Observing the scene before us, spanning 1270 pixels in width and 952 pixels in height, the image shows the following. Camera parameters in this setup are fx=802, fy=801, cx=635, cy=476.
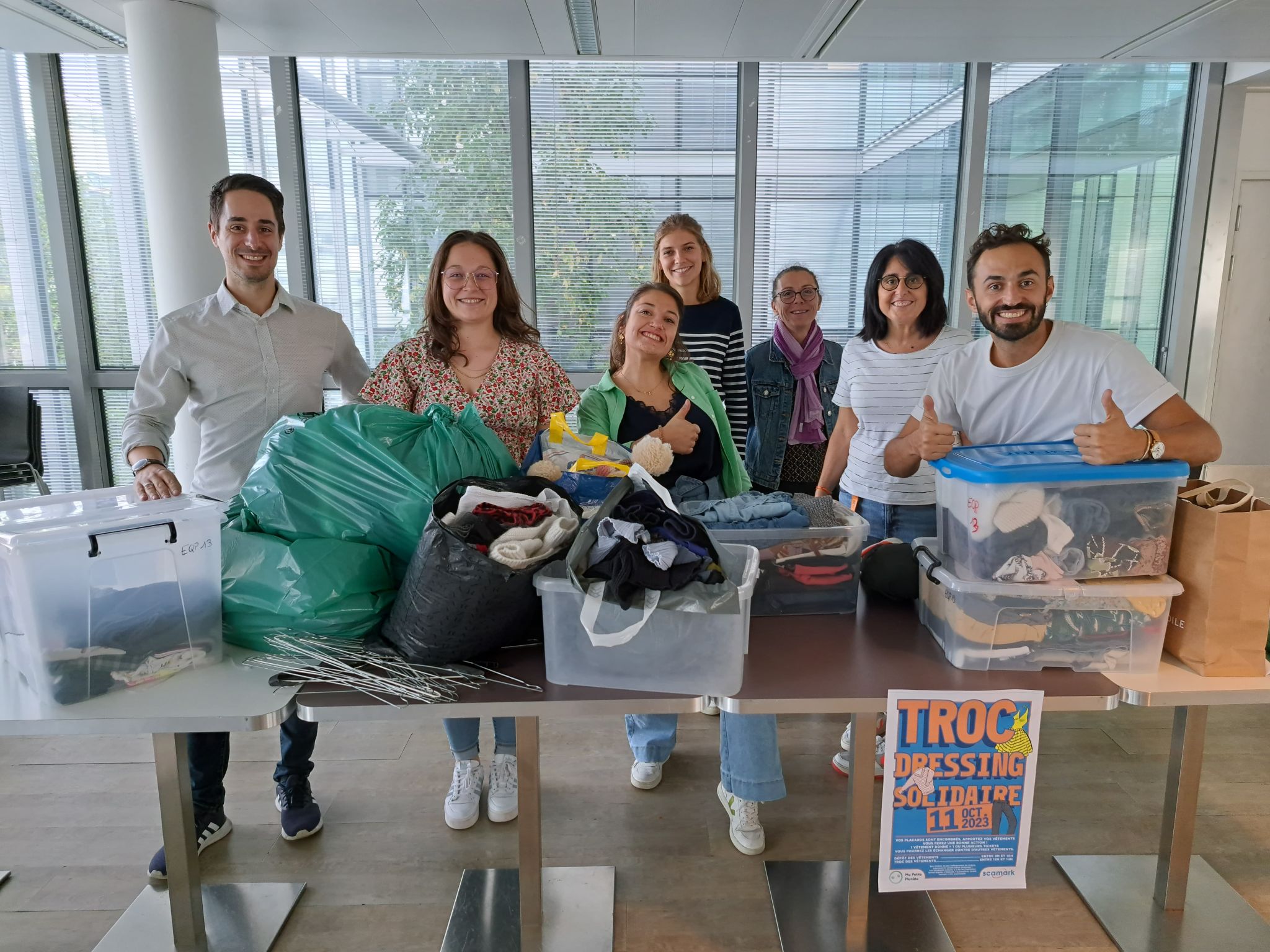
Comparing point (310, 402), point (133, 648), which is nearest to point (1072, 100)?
point (310, 402)

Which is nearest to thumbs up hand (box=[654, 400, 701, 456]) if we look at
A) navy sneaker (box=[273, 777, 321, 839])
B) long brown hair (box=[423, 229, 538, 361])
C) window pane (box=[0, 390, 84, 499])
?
long brown hair (box=[423, 229, 538, 361])

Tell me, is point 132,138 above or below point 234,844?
above

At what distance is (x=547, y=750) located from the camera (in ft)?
8.14

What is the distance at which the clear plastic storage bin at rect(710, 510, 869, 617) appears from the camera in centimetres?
151

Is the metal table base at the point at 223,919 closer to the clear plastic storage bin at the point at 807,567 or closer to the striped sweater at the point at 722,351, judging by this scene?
the clear plastic storage bin at the point at 807,567

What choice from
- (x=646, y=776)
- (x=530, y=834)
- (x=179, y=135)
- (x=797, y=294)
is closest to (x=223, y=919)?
(x=530, y=834)

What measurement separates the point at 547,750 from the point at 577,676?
4.14ft

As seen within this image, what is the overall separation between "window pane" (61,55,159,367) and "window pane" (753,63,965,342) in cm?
330

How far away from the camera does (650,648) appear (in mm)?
1307

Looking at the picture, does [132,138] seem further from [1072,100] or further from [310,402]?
[1072,100]

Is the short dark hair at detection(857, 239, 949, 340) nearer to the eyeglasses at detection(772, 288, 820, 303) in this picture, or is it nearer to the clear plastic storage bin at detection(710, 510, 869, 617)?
the eyeglasses at detection(772, 288, 820, 303)

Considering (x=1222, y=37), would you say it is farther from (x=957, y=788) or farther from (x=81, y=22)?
(x=81, y=22)

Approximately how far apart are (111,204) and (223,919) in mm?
3964

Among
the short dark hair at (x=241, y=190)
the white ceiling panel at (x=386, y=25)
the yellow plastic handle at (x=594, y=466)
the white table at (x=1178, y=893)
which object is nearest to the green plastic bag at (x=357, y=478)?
the yellow plastic handle at (x=594, y=466)
